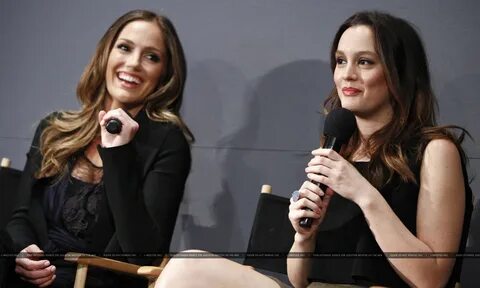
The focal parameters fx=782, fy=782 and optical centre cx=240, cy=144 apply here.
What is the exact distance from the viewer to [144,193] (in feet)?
6.47

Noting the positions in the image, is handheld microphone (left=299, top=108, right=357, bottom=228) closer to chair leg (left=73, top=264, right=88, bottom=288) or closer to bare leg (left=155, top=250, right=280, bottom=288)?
bare leg (left=155, top=250, right=280, bottom=288)

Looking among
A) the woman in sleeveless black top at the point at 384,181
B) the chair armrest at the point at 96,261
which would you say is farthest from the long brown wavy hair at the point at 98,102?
the woman in sleeveless black top at the point at 384,181

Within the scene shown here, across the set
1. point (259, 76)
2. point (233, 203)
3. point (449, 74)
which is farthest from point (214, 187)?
point (449, 74)

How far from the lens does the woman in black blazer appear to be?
76.8 inches

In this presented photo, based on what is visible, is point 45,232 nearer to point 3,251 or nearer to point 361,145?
point 3,251

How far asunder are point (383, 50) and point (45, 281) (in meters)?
1.00

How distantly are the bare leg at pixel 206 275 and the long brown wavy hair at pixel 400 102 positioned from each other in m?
0.40

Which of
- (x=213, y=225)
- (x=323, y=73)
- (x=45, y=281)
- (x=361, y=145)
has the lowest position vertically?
(x=45, y=281)

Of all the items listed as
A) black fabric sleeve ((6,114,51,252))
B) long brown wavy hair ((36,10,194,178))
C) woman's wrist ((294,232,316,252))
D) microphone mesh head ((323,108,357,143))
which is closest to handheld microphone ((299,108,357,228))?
microphone mesh head ((323,108,357,143))

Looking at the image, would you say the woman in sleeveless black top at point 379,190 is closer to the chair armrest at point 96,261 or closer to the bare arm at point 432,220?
the bare arm at point 432,220

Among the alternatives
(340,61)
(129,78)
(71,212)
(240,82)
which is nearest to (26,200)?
(71,212)

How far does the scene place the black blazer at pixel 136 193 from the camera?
193 centimetres

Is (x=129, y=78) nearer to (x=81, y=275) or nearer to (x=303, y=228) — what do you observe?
(x=81, y=275)

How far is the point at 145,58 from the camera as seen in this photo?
2.06m
